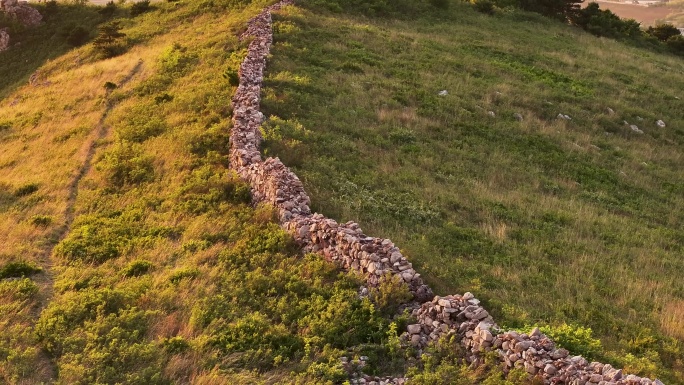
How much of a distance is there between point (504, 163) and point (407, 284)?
11.7 m

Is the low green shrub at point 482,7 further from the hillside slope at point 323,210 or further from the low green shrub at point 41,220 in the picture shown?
the low green shrub at point 41,220

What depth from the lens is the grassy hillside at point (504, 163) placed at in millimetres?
11867

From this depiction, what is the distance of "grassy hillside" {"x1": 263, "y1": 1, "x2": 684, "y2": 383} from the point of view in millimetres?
11867

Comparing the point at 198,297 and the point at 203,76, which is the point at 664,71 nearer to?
the point at 203,76

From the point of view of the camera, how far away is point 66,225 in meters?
16.0

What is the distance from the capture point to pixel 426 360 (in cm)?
948

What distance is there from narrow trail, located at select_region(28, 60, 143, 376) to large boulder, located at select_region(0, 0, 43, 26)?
29.5 metres

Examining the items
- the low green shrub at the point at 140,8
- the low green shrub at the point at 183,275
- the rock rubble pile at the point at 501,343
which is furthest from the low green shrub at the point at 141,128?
the low green shrub at the point at 140,8

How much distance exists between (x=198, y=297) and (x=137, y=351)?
74.4 inches

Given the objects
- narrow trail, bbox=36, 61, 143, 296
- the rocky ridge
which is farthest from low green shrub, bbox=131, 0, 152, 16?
narrow trail, bbox=36, 61, 143, 296

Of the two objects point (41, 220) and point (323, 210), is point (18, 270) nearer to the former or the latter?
point (41, 220)

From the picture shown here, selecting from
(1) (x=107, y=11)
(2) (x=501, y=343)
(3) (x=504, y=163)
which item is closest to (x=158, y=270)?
(2) (x=501, y=343)

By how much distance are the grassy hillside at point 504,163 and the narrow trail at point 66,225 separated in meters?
6.57

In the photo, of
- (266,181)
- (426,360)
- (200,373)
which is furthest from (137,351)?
(266,181)
